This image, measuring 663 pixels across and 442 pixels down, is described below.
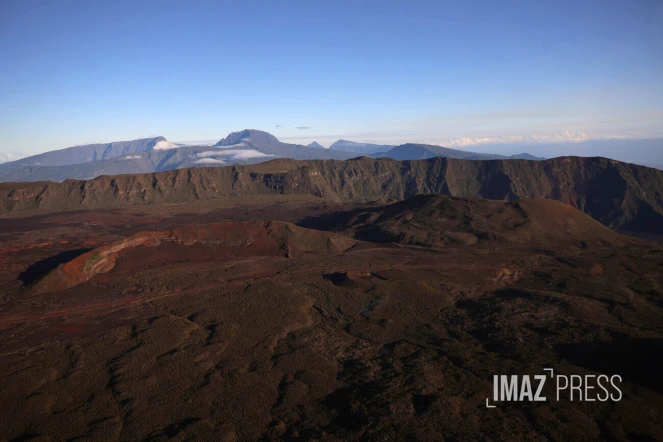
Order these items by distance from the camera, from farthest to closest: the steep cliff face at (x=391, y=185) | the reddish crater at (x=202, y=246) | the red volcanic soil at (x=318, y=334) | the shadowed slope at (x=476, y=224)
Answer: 1. the steep cliff face at (x=391, y=185)
2. the shadowed slope at (x=476, y=224)
3. the reddish crater at (x=202, y=246)
4. the red volcanic soil at (x=318, y=334)

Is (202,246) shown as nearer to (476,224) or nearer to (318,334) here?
(318,334)

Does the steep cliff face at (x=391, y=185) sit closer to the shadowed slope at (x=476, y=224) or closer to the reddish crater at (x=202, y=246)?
the shadowed slope at (x=476, y=224)

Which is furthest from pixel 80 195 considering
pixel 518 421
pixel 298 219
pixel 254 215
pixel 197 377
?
pixel 518 421

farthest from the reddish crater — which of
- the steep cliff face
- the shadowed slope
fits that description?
the steep cliff face

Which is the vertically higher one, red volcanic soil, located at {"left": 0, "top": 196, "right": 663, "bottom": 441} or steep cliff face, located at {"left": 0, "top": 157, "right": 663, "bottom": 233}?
steep cliff face, located at {"left": 0, "top": 157, "right": 663, "bottom": 233}

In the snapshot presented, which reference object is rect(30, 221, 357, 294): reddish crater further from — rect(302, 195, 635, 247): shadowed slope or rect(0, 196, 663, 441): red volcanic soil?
rect(302, 195, 635, 247): shadowed slope

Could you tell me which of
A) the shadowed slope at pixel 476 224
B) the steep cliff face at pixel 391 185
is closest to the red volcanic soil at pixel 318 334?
the shadowed slope at pixel 476 224
